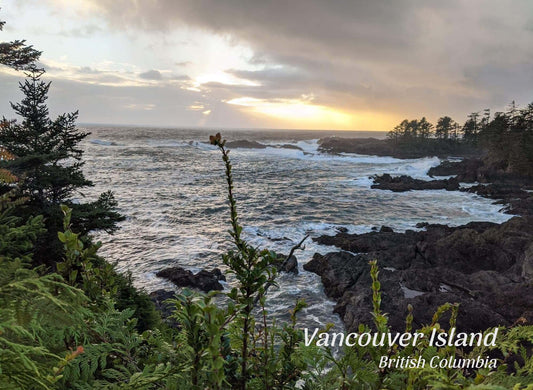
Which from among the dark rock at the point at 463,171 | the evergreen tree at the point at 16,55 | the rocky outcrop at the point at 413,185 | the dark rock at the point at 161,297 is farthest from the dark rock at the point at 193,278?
the dark rock at the point at 463,171

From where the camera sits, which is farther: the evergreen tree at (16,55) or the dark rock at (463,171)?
the dark rock at (463,171)

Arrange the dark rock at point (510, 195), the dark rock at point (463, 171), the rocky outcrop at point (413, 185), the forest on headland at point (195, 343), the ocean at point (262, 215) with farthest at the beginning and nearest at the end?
the dark rock at point (463, 171) < the rocky outcrop at point (413, 185) < the dark rock at point (510, 195) < the ocean at point (262, 215) < the forest on headland at point (195, 343)

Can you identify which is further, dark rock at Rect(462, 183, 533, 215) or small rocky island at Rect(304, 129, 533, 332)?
dark rock at Rect(462, 183, 533, 215)

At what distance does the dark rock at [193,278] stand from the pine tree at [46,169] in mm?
4908

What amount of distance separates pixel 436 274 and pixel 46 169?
17.9 meters

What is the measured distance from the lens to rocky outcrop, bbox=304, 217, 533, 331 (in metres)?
11.2

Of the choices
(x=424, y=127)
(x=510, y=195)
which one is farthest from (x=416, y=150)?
(x=510, y=195)

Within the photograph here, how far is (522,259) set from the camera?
14.8 meters

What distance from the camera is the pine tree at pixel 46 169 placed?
10016mm

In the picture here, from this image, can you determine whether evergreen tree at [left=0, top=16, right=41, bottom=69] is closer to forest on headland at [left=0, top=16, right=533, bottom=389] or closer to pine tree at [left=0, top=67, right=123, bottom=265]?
pine tree at [left=0, top=67, right=123, bottom=265]

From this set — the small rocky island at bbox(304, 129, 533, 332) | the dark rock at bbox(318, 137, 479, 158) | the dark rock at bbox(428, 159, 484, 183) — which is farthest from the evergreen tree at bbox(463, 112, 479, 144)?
the small rocky island at bbox(304, 129, 533, 332)

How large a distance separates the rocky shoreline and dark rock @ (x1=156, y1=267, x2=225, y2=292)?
553cm

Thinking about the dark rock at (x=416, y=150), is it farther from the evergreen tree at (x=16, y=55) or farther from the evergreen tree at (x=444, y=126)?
the evergreen tree at (x=16, y=55)

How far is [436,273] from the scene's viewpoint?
14.3 m
